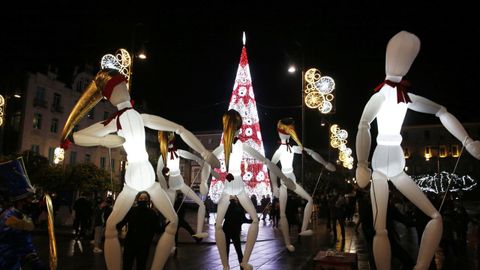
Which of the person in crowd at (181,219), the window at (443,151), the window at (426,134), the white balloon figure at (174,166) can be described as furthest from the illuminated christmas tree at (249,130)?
the window at (426,134)

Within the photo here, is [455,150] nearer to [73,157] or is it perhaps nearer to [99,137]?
[73,157]

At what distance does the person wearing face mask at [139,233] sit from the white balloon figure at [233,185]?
1.71 metres

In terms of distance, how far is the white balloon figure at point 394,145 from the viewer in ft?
17.4

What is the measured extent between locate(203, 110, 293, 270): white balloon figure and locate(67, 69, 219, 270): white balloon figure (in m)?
1.45

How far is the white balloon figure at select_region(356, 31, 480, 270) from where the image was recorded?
5.29 m

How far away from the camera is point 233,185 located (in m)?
7.77

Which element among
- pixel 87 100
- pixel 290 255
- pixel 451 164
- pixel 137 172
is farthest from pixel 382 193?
pixel 451 164

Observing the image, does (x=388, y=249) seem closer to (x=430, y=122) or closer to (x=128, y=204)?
(x=128, y=204)

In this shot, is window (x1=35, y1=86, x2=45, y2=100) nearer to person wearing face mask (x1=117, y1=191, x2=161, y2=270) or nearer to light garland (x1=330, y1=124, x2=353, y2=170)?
light garland (x1=330, y1=124, x2=353, y2=170)

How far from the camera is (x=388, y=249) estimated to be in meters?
5.32

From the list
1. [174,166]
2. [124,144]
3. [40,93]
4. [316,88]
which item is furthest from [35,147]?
[124,144]

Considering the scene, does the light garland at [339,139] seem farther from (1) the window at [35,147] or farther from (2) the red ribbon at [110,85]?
(1) the window at [35,147]

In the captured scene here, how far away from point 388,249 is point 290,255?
5203mm

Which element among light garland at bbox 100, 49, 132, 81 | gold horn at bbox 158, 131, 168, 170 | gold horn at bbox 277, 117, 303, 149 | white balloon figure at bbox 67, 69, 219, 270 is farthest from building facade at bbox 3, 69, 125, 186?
white balloon figure at bbox 67, 69, 219, 270
